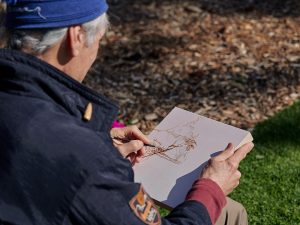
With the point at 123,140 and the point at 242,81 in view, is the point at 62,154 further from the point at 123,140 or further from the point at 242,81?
the point at 242,81

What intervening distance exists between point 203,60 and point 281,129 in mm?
1288

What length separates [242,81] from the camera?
5469 mm

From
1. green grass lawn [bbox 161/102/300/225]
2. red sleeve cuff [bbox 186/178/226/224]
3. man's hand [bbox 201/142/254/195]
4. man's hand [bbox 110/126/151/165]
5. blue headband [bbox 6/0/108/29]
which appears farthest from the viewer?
green grass lawn [bbox 161/102/300/225]

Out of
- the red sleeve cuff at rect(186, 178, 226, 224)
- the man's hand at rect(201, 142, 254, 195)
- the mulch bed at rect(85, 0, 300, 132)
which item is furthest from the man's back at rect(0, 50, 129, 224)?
the mulch bed at rect(85, 0, 300, 132)

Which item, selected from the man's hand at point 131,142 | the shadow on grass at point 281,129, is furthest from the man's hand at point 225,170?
the shadow on grass at point 281,129

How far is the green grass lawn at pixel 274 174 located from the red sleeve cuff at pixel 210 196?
172 centimetres

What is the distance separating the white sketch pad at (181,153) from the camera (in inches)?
105

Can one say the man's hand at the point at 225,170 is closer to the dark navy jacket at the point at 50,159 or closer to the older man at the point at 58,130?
the older man at the point at 58,130

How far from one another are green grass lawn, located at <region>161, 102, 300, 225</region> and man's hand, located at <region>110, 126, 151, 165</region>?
4.57ft

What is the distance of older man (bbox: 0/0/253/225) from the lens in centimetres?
191

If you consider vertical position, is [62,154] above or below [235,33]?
above

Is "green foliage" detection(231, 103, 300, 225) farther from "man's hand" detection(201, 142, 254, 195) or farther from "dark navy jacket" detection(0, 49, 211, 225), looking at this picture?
"dark navy jacket" detection(0, 49, 211, 225)

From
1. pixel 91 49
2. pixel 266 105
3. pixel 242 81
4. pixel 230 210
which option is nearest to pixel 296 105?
pixel 266 105

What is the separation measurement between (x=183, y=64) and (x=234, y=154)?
10.9 ft
